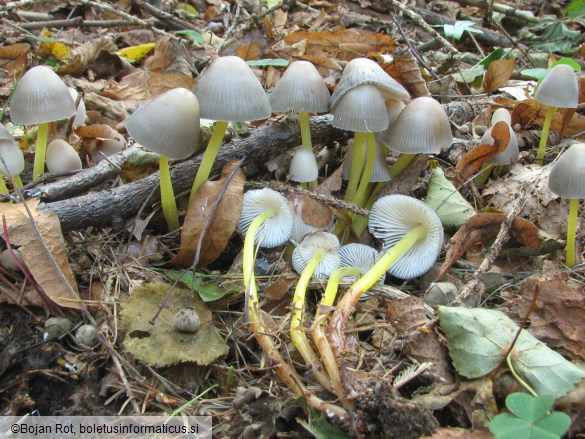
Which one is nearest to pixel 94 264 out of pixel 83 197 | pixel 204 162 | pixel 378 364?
pixel 83 197

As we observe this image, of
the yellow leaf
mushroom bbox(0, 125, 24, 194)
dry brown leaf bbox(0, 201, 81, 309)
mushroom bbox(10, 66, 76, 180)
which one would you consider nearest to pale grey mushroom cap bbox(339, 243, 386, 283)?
dry brown leaf bbox(0, 201, 81, 309)

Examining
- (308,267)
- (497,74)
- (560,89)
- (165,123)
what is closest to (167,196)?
(165,123)

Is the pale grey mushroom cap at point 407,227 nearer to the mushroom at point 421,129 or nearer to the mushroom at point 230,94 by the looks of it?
the mushroom at point 421,129

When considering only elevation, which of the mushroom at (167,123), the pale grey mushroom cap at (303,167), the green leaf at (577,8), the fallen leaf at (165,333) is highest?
the green leaf at (577,8)

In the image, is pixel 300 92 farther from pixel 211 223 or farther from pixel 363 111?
pixel 211 223

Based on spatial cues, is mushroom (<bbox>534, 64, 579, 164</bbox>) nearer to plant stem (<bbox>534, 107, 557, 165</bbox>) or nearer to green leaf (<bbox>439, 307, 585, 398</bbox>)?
plant stem (<bbox>534, 107, 557, 165</bbox>)

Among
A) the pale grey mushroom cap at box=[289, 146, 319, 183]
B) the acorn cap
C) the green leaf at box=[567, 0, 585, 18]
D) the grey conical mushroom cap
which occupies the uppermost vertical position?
the green leaf at box=[567, 0, 585, 18]

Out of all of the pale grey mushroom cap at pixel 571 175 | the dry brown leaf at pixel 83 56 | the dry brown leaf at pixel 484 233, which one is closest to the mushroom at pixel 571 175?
the pale grey mushroom cap at pixel 571 175

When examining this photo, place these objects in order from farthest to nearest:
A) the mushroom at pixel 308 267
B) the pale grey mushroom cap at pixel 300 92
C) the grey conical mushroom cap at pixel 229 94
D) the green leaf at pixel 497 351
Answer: the pale grey mushroom cap at pixel 300 92
the grey conical mushroom cap at pixel 229 94
the mushroom at pixel 308 267
the green leaf at pixel 497 351
